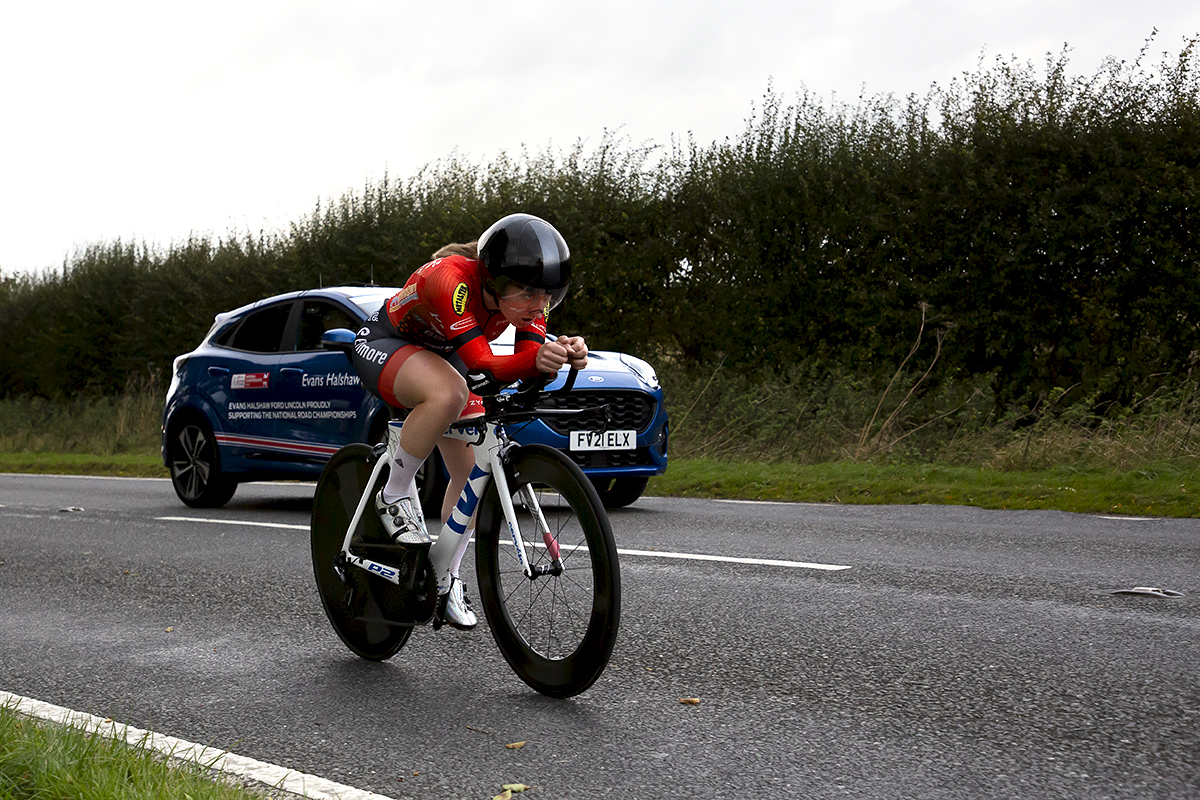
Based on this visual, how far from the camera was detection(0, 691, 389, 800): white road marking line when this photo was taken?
314cm

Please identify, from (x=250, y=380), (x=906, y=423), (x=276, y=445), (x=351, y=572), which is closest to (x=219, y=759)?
→ (x=351, y=572)

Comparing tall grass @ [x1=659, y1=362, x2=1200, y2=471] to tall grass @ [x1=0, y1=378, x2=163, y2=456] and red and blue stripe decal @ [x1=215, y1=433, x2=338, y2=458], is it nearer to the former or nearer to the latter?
red and blue stripe decal @ [x1=215, y1=433, x2=338, y2=458]

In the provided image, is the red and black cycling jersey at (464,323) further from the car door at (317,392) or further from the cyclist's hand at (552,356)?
the car door at (317,392)

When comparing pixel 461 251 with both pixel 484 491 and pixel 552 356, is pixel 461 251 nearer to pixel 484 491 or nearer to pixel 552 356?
pixel 552 356

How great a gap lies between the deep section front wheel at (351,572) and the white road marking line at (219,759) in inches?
42.5

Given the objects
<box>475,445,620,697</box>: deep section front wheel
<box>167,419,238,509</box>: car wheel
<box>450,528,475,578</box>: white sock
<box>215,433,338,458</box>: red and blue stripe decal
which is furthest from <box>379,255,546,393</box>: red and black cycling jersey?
<box>167,419,238,509</box>: car wheel

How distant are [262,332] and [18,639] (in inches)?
227

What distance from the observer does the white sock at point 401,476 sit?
442 centimetres

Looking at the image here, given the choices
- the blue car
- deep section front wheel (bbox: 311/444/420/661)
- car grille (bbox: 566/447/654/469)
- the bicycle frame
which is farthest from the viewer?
the blue car

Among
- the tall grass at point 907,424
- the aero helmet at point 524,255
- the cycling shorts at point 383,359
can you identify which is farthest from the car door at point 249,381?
the aero helmet at point 524,255

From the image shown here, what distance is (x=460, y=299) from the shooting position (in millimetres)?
3988

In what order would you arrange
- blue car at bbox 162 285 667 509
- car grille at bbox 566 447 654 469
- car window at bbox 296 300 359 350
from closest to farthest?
1. car grille at bbox 566 447 654 469
2. blue car at bbox 162 285 667 509
3. car window at bbox 296 300 359 350

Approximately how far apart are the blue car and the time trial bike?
12.0ft

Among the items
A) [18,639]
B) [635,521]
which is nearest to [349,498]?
[18,639]
